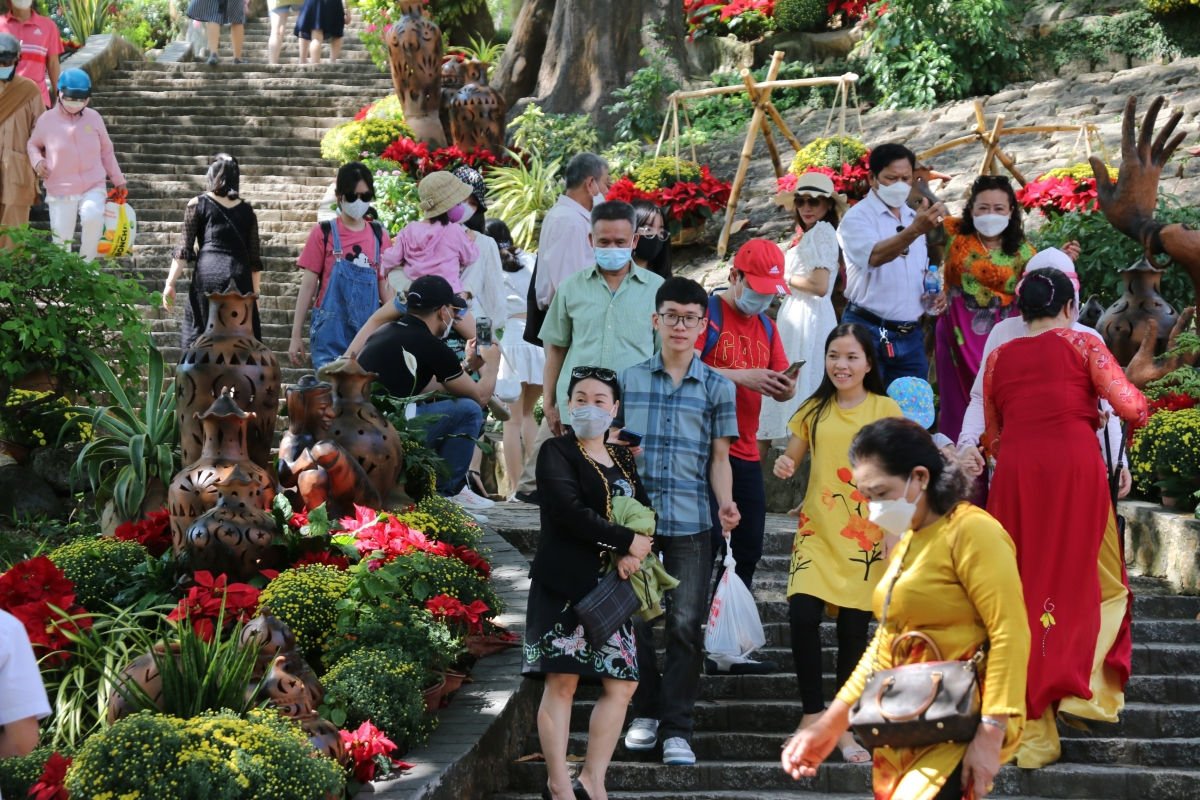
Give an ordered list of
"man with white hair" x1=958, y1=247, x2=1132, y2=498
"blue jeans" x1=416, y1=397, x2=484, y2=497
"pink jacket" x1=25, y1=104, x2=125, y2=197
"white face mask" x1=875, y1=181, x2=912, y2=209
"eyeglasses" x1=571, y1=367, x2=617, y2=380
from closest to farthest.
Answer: "eyeglasses" x1=571, y1=367, x2=617, y2=380 → "man with white hair" x1=958, y1=247, x2=1132, y2=498 → "white face mask" x1=875, y1=181, x2=912, y2=209 → "blue jeans" x1=416, y1=397, x2=484, y2=497 → "pink jacket" x1=25, y1=104, x2=125, y2=197

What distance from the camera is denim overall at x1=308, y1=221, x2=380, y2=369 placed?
420 inches

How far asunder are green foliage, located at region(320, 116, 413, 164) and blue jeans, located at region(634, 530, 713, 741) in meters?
12.0

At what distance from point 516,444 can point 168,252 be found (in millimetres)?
6137

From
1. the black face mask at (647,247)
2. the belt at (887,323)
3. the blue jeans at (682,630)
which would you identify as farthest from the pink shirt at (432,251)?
the blue jeans at (682,630)

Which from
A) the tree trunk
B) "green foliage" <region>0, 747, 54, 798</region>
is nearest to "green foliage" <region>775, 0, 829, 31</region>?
the tree trunk

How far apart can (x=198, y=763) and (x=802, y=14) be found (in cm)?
1799

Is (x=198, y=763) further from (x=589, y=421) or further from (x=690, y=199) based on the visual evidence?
(x=690, y=199)

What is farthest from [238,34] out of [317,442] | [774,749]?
[774,749]

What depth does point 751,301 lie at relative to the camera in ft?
25.3

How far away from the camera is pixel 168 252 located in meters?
16.2

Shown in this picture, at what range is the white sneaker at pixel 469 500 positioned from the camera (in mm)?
10148

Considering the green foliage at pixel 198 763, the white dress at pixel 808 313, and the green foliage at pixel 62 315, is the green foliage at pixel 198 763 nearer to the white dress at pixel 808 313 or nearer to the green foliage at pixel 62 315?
the white dress at pixel 808 313

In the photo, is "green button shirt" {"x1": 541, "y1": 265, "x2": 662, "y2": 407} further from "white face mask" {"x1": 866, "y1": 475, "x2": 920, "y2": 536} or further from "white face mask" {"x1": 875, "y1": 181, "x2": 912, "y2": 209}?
"white face mask" {"x1": 866, "y1": 475, "x2": 920, "y2": 536}

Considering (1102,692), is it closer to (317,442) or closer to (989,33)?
(317,442)
